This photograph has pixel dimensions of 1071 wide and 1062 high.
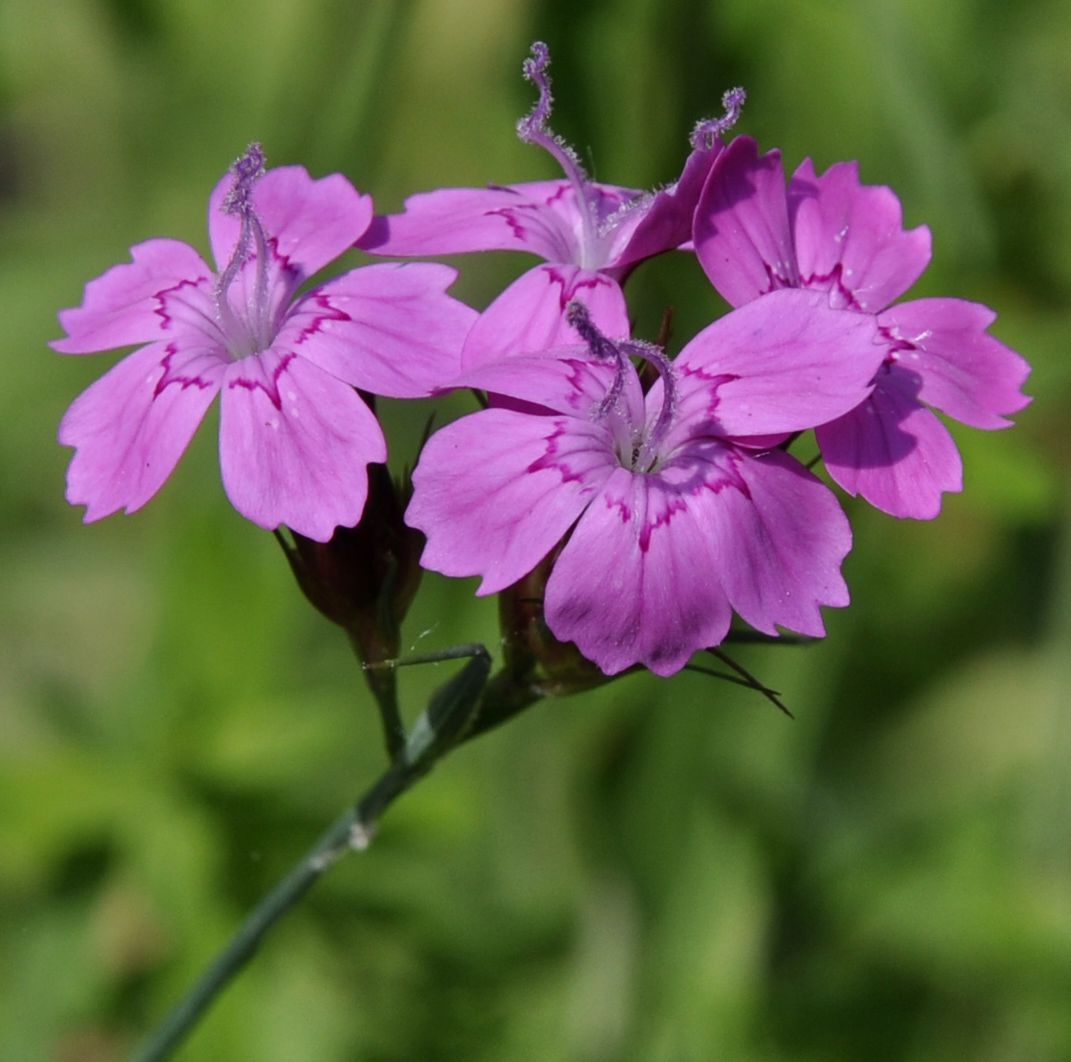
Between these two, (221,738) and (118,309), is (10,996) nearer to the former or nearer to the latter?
(221,738)

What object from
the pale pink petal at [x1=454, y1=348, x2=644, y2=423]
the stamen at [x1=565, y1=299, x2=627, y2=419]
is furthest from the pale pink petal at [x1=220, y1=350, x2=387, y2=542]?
the stamen at [x1=565, y1=299, x2=627, y2=419]

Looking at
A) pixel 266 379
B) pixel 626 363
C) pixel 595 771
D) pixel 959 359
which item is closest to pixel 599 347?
pixel 626 363

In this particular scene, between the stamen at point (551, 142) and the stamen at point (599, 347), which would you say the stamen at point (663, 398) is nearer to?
the stamen at point (599, 347)

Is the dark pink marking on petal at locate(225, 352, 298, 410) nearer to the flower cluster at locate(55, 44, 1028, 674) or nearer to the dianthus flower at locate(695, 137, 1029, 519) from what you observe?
the flower cluster at locate(55, 44, 1028, 674)

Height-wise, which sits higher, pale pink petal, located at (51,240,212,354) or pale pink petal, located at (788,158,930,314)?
pale pink petal, located at (51,240,212,354)

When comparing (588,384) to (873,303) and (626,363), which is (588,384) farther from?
(873,303)

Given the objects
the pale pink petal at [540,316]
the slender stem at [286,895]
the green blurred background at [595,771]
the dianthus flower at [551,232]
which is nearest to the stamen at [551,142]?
the dianthus flower at [551,232]

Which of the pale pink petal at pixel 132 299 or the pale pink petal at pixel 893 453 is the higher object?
the pale pink petal at pixel 132 299
